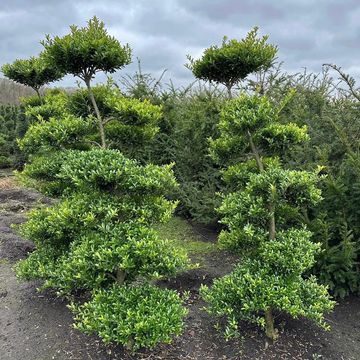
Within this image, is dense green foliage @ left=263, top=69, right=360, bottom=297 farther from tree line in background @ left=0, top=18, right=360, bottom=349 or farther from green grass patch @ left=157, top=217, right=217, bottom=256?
green grass patch @ left=157, top=217, right=217, bottom=256

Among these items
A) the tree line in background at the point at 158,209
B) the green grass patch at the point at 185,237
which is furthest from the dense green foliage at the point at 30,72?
the green grass patch at the point at 185,237

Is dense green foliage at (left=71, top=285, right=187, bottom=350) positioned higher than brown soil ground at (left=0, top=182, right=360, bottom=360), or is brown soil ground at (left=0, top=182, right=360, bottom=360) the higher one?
dense green foliage at (left=71, top=285, right=187, bottom=350)

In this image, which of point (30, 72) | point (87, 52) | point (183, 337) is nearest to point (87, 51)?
point (87, 52)

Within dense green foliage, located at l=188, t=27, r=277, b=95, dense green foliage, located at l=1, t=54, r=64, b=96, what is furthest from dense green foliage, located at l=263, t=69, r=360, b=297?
dense green foliage, located at l=1, t=54, r=64, b=96

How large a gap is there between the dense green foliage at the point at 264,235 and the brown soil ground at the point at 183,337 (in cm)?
23

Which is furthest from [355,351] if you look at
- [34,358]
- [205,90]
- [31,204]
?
[31,204]

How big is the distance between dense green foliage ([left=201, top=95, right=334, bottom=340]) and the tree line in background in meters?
0.01

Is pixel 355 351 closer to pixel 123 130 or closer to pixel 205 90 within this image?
pixel 123 130

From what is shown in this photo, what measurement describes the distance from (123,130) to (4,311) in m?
2.26

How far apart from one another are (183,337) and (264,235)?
4.00 ft

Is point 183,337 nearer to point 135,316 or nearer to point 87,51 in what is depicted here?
point 135,316

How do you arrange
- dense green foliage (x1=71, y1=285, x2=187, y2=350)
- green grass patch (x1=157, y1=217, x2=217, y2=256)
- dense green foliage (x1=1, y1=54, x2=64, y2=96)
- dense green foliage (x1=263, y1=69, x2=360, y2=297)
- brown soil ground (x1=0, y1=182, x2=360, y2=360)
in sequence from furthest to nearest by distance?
dense green foliage (x1=1, y1=54, x2=64, y2=96) → green grass patch (x1=157, y1=217, x2=217, y2=256) → dense green foliage (x1=263, y1=69, x2=360, y2=297) → brown soil ground (x1=0, y1=182, x2=360, y2=360) → dense green foliage (x1=71, y1=285, x2=187, y2=350)

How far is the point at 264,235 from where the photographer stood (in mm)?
3521

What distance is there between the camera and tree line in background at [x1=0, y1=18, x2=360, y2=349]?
3.28m
